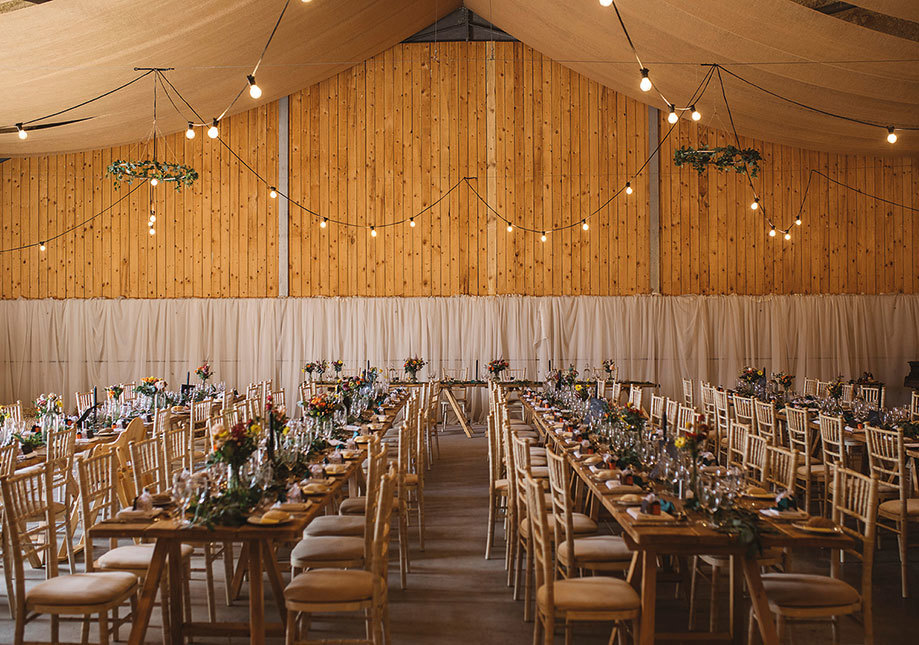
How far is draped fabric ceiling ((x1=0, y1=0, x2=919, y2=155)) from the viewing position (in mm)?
8891

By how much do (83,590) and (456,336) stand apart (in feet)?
35.8

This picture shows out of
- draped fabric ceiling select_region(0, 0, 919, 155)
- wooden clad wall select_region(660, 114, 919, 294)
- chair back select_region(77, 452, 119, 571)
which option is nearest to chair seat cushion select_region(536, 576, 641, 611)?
chair back select_region(77, 452, 119, 571)

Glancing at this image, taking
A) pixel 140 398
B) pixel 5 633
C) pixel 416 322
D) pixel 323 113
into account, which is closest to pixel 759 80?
pixel 416 322

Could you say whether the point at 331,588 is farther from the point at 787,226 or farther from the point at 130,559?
the point at 787,226

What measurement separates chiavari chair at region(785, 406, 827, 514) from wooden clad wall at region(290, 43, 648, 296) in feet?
21.8

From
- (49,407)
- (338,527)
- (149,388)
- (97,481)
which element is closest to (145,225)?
(149,388)

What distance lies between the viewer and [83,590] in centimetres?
358

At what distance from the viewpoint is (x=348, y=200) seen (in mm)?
14578

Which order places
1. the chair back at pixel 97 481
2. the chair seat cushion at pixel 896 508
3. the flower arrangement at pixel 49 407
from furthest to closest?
the flower arrangement at pixel 49 407 → the chair seat cushion at pixel 896 508 → the chair back at pixel 97 481

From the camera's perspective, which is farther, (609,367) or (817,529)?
(609,367)

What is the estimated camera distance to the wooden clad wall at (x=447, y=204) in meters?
14.4

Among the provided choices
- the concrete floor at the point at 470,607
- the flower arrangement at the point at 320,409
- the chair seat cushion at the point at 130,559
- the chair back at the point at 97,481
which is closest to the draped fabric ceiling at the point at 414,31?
the flower arrangement at the point at 320,409

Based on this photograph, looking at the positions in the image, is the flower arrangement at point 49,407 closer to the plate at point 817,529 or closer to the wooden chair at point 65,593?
the wooden chair at point 65,593

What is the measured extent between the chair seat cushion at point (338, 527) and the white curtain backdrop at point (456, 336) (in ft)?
30.7
